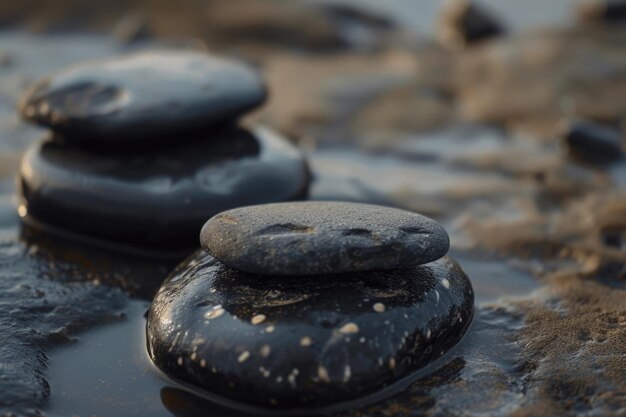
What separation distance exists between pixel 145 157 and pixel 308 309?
1409 mm

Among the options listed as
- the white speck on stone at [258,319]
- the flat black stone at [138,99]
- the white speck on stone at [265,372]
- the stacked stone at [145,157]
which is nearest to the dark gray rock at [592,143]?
the stacked stone at [145,157]

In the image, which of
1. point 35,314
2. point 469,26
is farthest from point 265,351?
point 469,26

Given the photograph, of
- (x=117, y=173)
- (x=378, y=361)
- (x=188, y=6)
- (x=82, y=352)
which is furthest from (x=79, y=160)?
(x=188, y=6)

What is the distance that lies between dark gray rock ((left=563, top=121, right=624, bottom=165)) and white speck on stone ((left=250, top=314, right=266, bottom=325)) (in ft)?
9.36

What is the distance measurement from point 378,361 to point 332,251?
0.37m

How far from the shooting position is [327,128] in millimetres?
5387

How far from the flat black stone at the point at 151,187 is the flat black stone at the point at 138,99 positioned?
4.3 inches

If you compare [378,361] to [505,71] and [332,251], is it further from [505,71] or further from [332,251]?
[505,71]

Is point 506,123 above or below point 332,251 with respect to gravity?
below

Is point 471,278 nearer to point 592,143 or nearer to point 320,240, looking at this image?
point 320,240

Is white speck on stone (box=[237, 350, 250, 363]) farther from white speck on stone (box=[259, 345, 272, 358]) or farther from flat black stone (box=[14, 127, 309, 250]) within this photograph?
flat black stone (box=[14, 127, 309, 250])

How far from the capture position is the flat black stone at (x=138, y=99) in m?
3.68

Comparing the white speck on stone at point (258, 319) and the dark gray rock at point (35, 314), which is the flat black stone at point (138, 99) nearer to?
the dark gray rock at point (35, 314)

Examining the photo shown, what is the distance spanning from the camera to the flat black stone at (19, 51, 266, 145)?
3.68m
